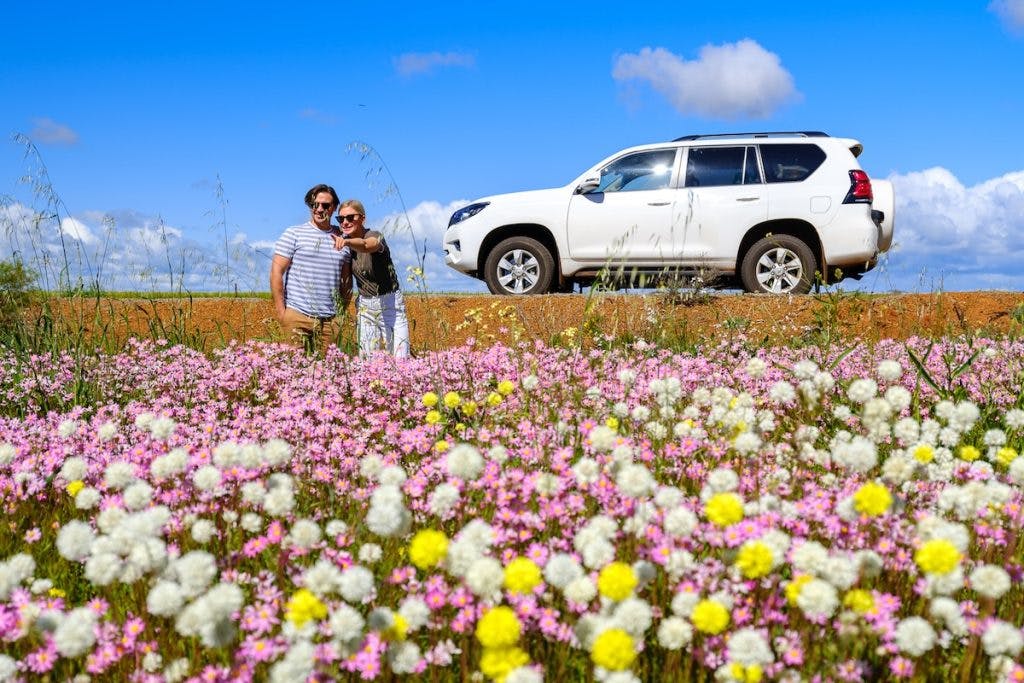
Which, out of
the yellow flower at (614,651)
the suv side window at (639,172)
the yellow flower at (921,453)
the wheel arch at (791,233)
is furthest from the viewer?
the suv side window at (639,172)

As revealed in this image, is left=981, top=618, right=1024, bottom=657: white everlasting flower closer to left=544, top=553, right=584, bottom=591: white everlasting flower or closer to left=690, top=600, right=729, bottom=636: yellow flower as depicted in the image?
left=690, top=600, right=729, bottom=636: yellow flower

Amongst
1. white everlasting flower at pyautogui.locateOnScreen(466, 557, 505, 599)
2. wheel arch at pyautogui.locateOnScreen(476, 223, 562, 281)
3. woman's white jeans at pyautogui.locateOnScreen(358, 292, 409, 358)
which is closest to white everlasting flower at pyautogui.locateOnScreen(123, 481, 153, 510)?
white everlasting flower at pyautogui.locateOnScreen(466, 557, 505, 599)

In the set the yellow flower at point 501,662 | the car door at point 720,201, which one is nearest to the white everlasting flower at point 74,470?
the yellow flower at point 501,662

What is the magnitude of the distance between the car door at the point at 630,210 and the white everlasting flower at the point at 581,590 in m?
10.5

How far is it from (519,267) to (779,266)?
3911 mm

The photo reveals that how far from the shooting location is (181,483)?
3504 millimetres

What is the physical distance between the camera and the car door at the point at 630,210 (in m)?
12.4

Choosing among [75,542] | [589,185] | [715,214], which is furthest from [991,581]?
[589,185]

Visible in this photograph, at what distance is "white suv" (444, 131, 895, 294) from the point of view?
12.2 meters

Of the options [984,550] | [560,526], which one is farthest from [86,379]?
[984,550]

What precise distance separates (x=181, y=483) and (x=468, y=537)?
1800mm

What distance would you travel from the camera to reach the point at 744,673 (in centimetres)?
205

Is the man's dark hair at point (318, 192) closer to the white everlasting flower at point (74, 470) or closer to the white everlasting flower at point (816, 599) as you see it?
the white everlasting flower at point (74, 470)

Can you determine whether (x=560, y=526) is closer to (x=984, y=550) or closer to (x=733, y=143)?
(x=984, y=550)
